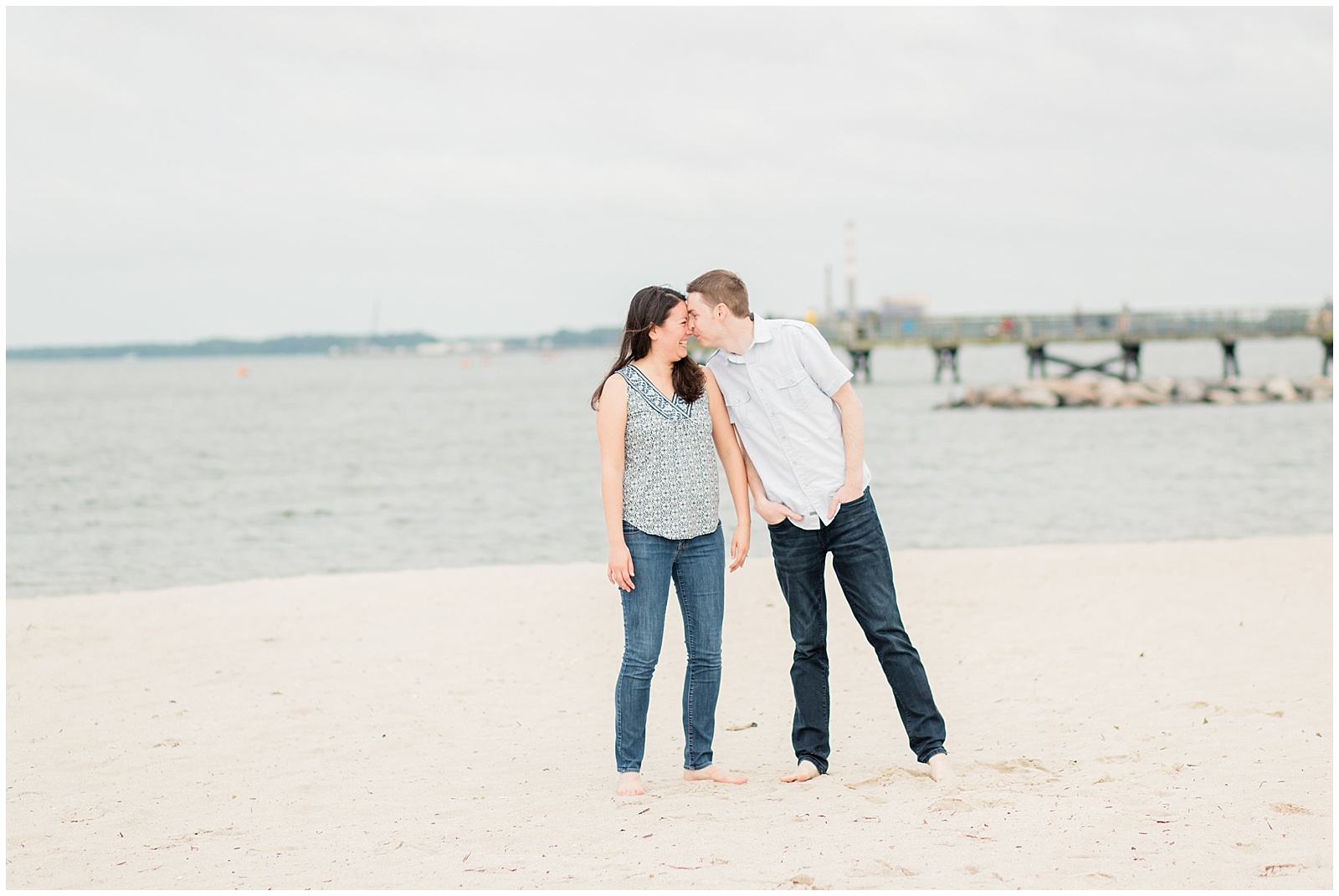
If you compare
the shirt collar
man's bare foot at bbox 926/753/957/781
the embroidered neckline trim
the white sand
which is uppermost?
the shirt collar

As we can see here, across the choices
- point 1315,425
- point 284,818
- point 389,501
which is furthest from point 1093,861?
point 1315,425

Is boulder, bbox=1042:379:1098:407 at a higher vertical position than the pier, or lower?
lower

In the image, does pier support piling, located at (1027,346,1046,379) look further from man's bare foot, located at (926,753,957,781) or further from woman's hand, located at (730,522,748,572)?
woman's hand, located at (730,522,748,572)

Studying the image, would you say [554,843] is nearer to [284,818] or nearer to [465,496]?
[284,818]

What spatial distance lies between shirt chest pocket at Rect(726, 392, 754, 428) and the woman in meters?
0.04

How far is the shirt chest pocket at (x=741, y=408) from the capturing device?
4.64 m

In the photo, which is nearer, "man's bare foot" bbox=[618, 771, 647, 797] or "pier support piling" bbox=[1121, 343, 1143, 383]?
"man's bare foot" bbox=[618, 771, 647, 797]

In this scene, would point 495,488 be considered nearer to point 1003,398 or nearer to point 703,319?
point 703,319

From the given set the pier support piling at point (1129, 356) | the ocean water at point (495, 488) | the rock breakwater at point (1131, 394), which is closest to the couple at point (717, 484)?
the ocean water at point (495, 488)

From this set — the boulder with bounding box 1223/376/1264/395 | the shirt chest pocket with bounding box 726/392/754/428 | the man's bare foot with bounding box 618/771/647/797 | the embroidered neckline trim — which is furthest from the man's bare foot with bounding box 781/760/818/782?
the boulder with bounding box 1223/376/1264/395

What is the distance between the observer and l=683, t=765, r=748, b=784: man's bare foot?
15.9ft

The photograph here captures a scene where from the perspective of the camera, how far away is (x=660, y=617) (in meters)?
4.56

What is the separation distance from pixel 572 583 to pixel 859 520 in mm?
6165

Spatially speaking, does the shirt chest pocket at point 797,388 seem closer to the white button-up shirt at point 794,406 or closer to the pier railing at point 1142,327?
the white button-up shirt at point 794,406
